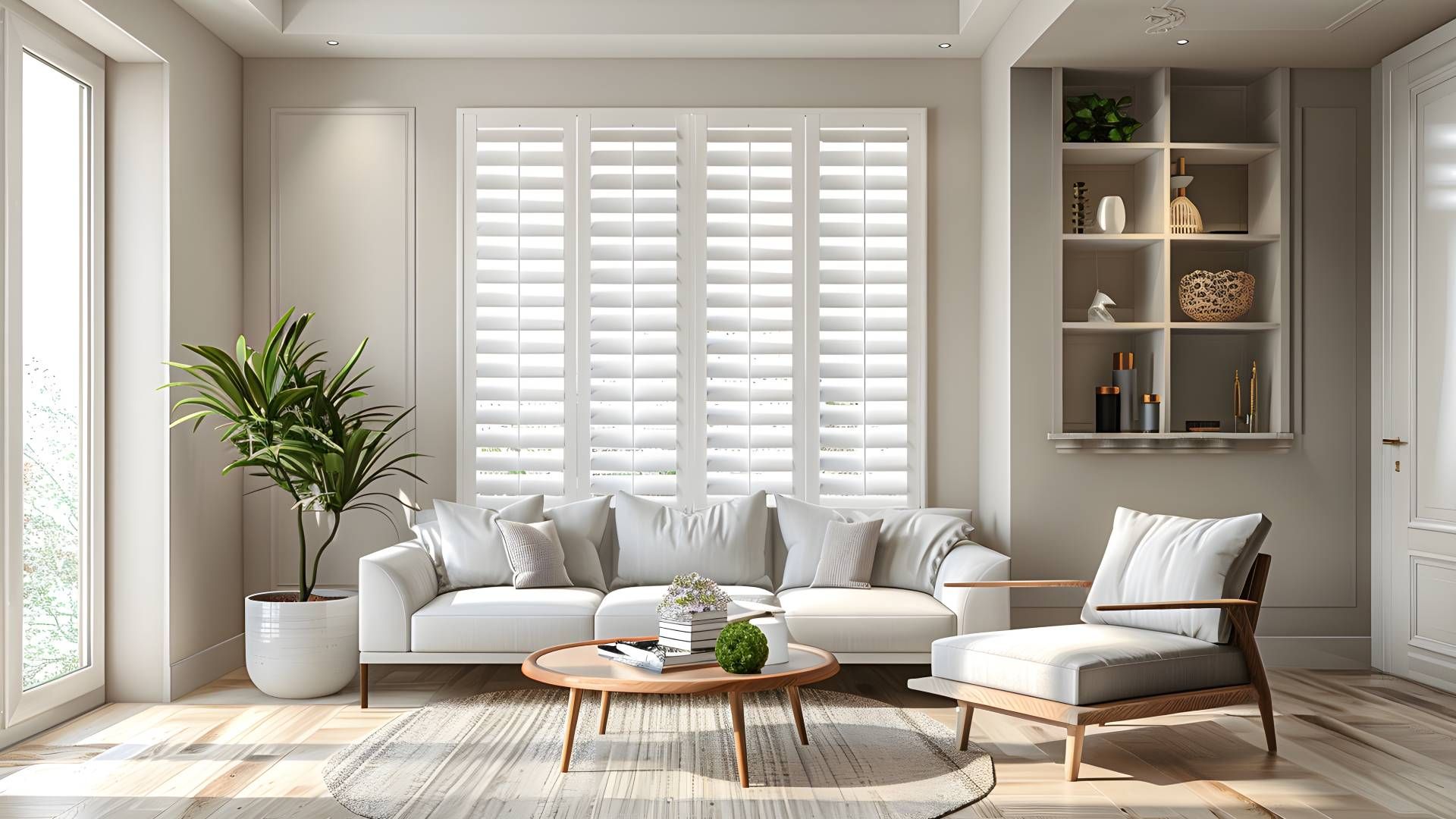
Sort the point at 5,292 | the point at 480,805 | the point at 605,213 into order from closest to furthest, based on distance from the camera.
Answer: the point at 480,805
the point at 5,292
the point at 605,213

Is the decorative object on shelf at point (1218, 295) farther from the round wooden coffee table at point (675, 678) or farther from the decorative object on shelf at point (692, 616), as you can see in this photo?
the decorative object on shelf at point (692, 616)

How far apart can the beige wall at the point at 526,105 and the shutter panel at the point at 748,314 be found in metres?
0.32

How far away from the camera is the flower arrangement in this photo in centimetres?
346

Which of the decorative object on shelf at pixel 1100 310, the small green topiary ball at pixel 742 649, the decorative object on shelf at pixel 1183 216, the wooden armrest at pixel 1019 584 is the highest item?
the decorative object on shelf at pixel 1183 216

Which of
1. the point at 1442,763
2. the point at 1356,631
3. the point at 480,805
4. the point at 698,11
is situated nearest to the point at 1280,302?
the point at 1356,631

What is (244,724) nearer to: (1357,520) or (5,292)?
(5,292)

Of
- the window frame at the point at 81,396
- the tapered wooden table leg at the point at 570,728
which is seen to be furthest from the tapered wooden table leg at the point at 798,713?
the window frame at the point at 81,396

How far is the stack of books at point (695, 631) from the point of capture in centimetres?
342

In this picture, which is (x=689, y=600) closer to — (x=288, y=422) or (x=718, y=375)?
(x=718, y=375)

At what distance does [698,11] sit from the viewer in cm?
501

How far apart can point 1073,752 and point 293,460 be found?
10.8 feet

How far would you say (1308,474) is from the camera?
4.98 m

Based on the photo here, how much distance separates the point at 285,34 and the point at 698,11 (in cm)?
198

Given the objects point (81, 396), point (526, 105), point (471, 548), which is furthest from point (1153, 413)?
point (81, 396)
